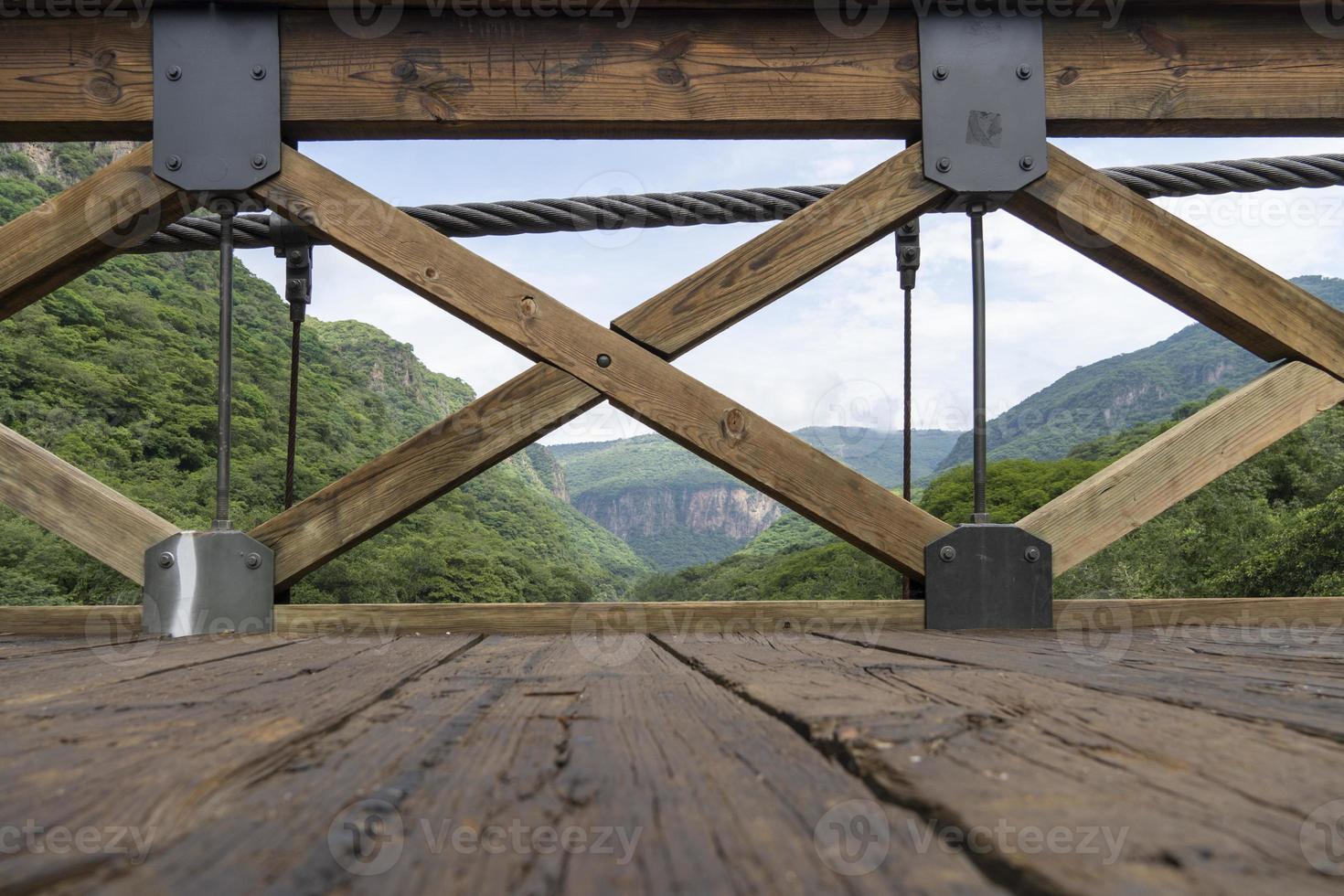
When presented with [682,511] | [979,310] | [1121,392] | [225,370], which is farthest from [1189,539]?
[682,511]

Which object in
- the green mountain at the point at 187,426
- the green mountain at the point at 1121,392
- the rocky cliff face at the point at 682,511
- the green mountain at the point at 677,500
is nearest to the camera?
the green mountain at the point at 187,426

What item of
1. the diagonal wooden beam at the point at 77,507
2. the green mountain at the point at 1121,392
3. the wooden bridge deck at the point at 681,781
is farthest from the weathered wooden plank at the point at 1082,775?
the green mountain at the point at 1121,392

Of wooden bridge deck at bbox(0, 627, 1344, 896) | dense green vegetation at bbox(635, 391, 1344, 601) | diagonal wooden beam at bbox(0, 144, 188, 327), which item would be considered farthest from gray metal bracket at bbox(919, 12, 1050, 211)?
dense green vegetation at bbox(635, 391, 1344, 601)

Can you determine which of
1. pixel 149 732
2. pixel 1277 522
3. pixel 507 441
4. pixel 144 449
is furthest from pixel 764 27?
pixel 144 449

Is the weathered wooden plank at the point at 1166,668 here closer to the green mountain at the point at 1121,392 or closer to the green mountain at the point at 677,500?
the green mountain at the point at 1121,392

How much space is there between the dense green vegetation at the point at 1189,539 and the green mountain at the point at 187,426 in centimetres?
1168

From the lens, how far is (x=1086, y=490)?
2.11m

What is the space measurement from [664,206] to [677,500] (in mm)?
87405

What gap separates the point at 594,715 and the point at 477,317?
4.09ft

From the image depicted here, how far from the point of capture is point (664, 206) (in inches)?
118

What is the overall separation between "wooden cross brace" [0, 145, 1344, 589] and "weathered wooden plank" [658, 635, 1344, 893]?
0.91 meters

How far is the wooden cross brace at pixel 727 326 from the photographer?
6.53ft

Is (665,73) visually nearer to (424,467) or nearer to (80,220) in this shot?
(424,467)

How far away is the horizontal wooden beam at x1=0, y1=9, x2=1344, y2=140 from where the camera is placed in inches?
83.3
